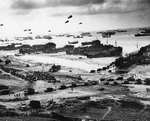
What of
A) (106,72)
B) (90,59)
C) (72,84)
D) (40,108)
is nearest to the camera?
(40,108)

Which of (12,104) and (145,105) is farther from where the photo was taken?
(12,104)

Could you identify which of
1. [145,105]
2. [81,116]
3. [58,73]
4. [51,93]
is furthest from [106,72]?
[81,116]

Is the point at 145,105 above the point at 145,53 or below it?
below

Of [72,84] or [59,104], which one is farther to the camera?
[72,84]

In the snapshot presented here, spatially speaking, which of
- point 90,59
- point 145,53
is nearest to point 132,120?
point 145,53

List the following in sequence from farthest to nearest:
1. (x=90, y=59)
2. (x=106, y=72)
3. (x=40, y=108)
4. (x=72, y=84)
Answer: (x=90, y=59)
(x=106, y=72)
(x=72, y=84)
(x=40, y=108)

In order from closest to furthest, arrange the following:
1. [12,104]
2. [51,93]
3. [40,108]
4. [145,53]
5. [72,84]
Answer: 1. [40,108]
2. [12,104]
3. [51,93]
4. [72,84]
5. [145,53]

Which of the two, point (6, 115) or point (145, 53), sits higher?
point (145, 53)

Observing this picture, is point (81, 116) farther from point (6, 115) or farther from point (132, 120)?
point (6, 115)

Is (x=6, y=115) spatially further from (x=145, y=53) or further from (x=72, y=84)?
(x=145, y=53)
